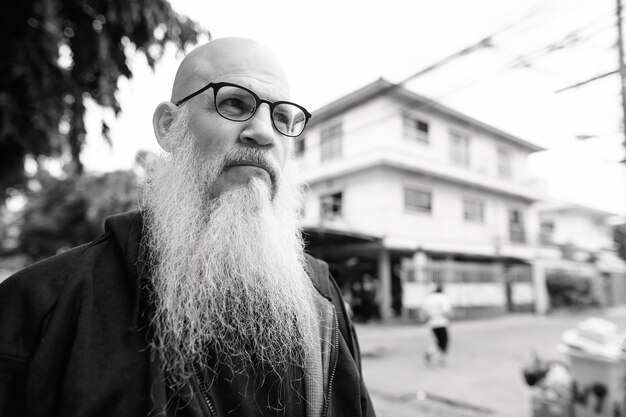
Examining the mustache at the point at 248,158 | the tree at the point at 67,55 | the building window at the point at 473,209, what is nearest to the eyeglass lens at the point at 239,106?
the mustache at the point at 248,158

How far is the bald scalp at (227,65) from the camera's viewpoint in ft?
4.39

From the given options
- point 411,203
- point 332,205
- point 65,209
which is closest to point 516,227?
point 411,203

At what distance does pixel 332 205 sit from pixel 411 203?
134 inches

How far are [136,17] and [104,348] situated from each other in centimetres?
284

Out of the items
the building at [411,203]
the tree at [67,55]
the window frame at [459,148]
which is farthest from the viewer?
the window frame at [459,148]

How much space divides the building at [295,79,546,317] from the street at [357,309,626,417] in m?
2.83

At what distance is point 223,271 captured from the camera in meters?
1.27

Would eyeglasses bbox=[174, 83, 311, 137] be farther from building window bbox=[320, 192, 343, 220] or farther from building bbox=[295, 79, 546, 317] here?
building window bbox=[320, 192, 343, 220]

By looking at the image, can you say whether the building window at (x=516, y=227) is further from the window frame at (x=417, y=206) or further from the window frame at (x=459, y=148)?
the window frame at (x=417, y=206)

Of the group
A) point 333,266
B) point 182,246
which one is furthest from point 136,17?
point 333,266

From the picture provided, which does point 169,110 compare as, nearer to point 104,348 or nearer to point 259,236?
point 259,236

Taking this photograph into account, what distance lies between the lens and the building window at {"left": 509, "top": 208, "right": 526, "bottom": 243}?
20.6m

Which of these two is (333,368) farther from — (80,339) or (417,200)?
(417,200)

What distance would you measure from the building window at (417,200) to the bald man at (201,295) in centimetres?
1524
